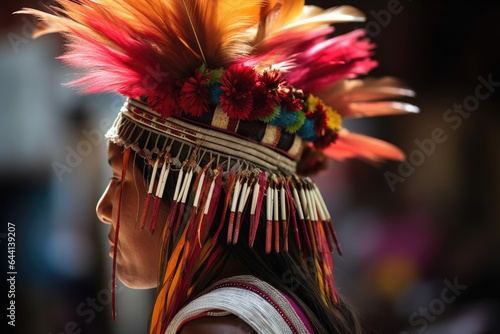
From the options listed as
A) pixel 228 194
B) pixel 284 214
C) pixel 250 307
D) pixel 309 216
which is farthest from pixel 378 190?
pixel 250 307

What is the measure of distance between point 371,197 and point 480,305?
146 cm

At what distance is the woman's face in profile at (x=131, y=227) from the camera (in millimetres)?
1994

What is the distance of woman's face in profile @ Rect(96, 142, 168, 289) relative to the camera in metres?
A: 1.99

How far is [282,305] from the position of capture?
5.72ft

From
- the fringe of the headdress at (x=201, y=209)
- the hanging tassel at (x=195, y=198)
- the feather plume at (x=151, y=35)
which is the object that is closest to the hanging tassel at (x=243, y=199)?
the fringe of the headdress at (x=201, y=209)

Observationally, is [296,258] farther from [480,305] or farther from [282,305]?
[480,305]

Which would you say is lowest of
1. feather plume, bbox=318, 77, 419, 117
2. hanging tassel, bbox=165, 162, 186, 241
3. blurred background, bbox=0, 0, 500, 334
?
blurred background, bbox=0, 0, 500, 334

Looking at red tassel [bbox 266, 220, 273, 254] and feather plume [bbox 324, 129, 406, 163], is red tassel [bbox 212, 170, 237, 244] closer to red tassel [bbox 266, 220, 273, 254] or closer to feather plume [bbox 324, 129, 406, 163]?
red tassel [bbox 266, 220, 273, 254]

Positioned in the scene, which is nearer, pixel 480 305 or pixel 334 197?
pixel 480 305

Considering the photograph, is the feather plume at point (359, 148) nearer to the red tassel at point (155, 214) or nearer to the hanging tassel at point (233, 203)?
the hanging tassel at point (233, 203)

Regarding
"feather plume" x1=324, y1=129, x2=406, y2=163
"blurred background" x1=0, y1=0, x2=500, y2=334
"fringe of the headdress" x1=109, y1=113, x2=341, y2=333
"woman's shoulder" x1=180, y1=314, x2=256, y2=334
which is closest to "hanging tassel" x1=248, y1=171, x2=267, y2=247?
"fringe of the headdress" x1=109, y1=113, x2=341, y2=333

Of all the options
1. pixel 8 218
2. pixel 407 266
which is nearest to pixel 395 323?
pixel 407 266

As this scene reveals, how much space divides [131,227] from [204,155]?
322mm

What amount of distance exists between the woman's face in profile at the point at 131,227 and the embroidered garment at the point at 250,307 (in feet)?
1.00
